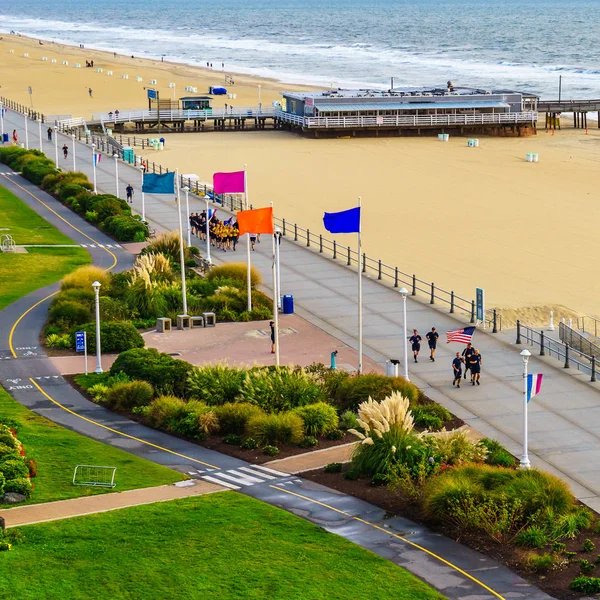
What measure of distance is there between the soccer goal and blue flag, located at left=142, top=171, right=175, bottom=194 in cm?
1797

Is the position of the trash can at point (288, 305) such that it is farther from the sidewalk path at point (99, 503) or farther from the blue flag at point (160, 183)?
the sidewalk path at point (99, 503)

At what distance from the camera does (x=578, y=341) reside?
35.4 m

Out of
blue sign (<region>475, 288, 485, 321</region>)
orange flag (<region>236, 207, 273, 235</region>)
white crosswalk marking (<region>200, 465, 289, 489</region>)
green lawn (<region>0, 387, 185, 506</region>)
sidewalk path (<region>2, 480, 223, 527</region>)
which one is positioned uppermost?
orange flag (<region>236, 207, 273, 235</region>)

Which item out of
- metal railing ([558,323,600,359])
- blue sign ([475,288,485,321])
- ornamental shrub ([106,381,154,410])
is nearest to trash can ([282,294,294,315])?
blue sign ([475,288,485,321])

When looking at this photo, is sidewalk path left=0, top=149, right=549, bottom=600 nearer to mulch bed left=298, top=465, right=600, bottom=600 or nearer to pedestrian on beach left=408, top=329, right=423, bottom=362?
mulch bed left=298, top=465, right=600, bottom=600

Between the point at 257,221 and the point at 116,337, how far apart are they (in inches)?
215

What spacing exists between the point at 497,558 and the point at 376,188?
157ft

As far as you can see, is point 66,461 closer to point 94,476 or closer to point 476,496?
point 94,476

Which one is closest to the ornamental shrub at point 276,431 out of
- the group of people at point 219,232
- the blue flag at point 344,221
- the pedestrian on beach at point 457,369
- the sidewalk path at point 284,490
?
the sidewalk path at point 284,490

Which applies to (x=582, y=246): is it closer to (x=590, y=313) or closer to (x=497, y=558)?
(x=590, y=313)

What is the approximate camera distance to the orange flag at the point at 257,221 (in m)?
35.2

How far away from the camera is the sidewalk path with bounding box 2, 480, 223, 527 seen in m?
23.1

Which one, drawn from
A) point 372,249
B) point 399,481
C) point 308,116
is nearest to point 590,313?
point 372,249

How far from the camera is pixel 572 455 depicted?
27.4 metres
